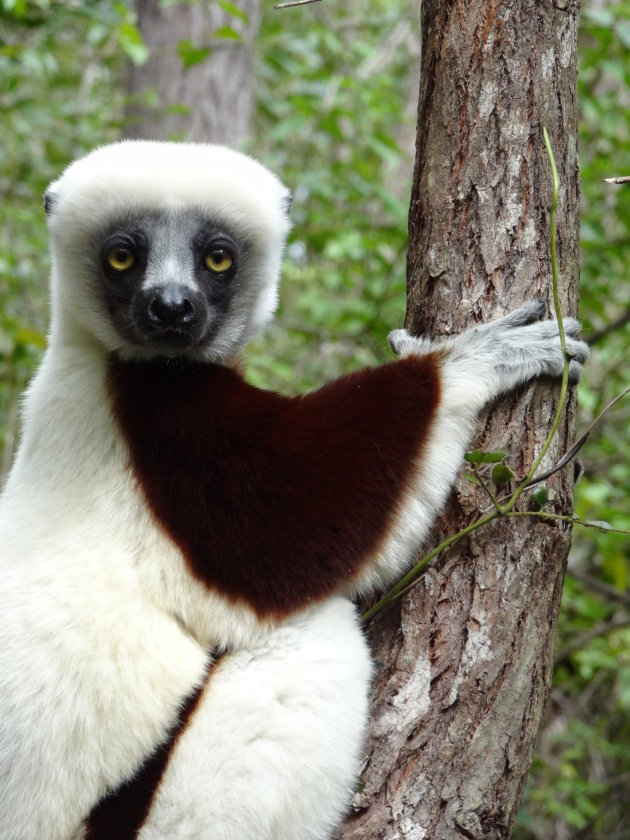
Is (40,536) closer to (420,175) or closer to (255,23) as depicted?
(420,175)

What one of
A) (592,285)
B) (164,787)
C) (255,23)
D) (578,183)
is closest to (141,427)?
(164,787)

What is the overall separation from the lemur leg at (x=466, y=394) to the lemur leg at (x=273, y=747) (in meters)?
0.33

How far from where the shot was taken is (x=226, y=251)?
338 cm

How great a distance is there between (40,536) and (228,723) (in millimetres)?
883

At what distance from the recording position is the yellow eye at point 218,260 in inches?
131

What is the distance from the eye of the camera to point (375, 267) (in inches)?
320

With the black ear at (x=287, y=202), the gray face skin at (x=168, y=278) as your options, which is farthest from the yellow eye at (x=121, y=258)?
the black ear at (x=287, y=202)

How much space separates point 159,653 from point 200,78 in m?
6.71

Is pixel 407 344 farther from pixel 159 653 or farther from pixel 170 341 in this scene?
pixel 159 653

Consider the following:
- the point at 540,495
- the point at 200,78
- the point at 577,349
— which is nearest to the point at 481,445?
the point at 540,495

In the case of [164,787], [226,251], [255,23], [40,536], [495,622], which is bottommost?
[164,787]

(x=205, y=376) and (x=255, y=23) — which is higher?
(x=255, y=23)

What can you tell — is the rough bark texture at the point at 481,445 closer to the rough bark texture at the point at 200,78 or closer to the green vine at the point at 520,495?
the green vine at the point at 520,495

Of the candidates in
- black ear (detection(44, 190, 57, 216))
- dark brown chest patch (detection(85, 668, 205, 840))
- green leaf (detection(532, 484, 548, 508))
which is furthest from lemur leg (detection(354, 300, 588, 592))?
black ear (detection(44, 190, 57, 216))
